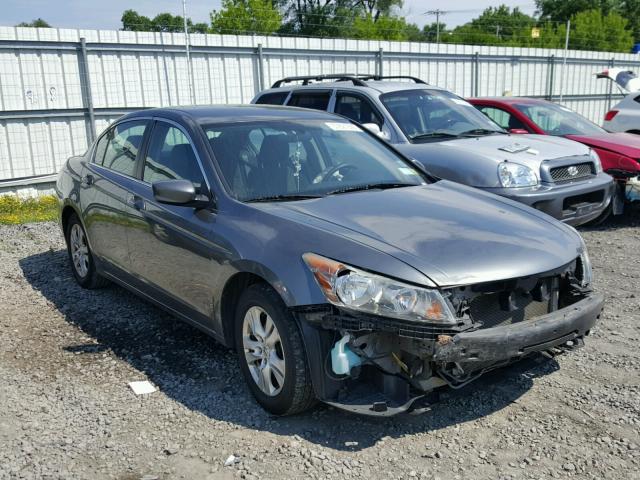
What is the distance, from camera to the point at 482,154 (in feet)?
22.1

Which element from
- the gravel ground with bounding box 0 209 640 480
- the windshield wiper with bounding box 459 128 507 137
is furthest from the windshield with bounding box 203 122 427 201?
the windshield wiper with bounding box 459 128 507 137

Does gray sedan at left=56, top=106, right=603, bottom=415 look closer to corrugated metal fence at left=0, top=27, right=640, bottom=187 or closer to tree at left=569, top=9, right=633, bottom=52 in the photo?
corrugated metal fence at left=0, top=27, right=640, bottom=187

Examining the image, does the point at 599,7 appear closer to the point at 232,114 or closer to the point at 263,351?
the point at 232,114

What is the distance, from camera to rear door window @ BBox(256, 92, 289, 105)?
28.4 feet

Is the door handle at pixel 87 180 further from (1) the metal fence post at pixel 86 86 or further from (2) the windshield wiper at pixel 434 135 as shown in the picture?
(1) the metal fence post at pixel 86 86

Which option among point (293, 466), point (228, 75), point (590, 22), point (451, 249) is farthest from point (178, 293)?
point (590, 22)

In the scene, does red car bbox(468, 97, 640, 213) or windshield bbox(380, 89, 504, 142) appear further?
red car bbox(468, 97, 640, 213)

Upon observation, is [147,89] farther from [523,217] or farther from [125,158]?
[523,217]

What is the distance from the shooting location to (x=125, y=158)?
5055mm

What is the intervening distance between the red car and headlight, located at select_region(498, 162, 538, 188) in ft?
5.96

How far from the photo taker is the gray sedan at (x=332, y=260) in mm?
3012

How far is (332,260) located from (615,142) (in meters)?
6.61

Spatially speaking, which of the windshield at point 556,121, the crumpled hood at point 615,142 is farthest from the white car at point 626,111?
the crumpled hood at point 615,142

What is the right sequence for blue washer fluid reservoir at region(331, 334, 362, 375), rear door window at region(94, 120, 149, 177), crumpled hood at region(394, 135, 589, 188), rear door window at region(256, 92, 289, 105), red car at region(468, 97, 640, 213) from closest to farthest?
1. blue washer fluid reservoir at region(331, 334, 362, 375)
2. rear door window at region(94, 120, 149, 177)
3. crumpled hood at region(394, 135, 589, 188)
4. red car at region(468, 97, 640, 213)
5. rear door window at region(256, 92, 289, 105)
